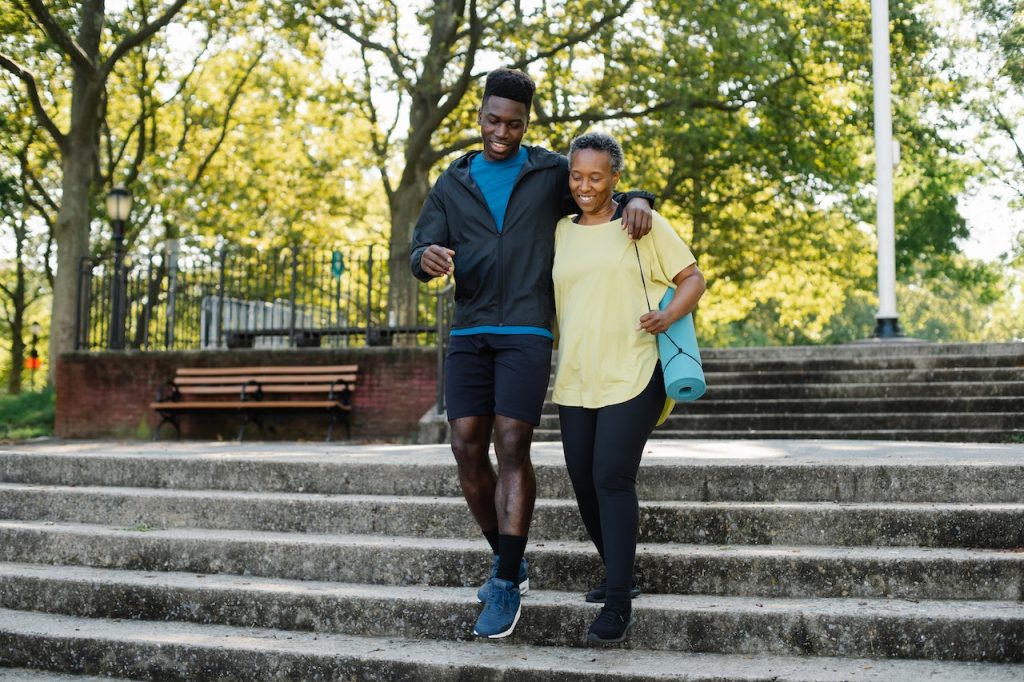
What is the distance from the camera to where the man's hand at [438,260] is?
3.82m

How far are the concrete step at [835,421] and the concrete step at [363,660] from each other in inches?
201

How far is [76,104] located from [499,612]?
1579 centimetres

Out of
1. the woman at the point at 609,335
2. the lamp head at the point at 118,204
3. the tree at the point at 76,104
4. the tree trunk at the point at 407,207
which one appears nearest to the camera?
the woman at the point at 609,335

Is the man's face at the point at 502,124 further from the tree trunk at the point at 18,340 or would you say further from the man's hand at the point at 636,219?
the tree trunk at the point at 18,340

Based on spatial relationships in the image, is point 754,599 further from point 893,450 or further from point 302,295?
point 302,295

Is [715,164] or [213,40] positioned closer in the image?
[715,164]

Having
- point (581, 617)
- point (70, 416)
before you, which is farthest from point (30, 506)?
point (70, 416)

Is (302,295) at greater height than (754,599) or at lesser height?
greater

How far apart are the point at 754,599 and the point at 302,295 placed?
9.31 m

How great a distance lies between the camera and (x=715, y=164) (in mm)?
18516

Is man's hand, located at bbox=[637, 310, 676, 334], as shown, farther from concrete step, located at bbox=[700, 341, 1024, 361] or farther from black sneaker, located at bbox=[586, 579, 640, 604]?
concrete step, located at bbox=[700, 341, 1024, 361]

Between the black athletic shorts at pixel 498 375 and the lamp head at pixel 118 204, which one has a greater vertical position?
the lamp head at pixel 118 204

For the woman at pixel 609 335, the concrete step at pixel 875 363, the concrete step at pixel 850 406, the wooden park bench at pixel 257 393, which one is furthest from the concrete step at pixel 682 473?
the wooden park bench at pixel 257 393

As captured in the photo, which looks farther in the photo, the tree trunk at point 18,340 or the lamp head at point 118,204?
the tree trunk at point 18,340
